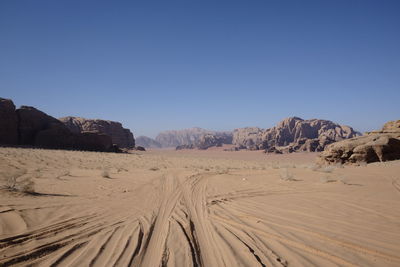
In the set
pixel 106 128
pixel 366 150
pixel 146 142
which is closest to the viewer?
pixel 366 150

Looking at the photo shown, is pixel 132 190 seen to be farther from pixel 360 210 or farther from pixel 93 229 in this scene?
pixel 360 210

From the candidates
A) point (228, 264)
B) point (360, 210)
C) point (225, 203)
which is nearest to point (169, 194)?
point (225, 203)

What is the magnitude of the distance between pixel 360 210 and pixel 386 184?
4146 millimetres

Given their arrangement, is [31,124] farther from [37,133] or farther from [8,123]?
[8,123]

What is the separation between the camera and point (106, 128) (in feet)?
199

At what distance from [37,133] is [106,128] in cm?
2619

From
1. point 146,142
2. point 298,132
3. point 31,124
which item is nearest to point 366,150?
point 31,124

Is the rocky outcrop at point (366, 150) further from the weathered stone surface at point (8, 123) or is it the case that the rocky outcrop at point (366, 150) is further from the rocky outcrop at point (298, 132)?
the rocky outcrop at point (298, 132)

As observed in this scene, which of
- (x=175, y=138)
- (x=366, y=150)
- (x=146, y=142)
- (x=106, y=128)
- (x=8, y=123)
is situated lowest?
(x=366, y=150)

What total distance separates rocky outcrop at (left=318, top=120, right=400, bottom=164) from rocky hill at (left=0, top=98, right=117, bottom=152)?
3372 cm

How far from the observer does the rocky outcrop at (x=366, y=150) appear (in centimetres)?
1532

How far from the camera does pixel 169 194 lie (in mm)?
6863

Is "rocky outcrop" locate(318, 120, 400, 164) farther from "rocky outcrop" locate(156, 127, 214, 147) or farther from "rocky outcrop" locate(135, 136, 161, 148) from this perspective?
"rocky outcrop" locate(135, 136, 161, 148)

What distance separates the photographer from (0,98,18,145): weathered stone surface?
1248 inches
